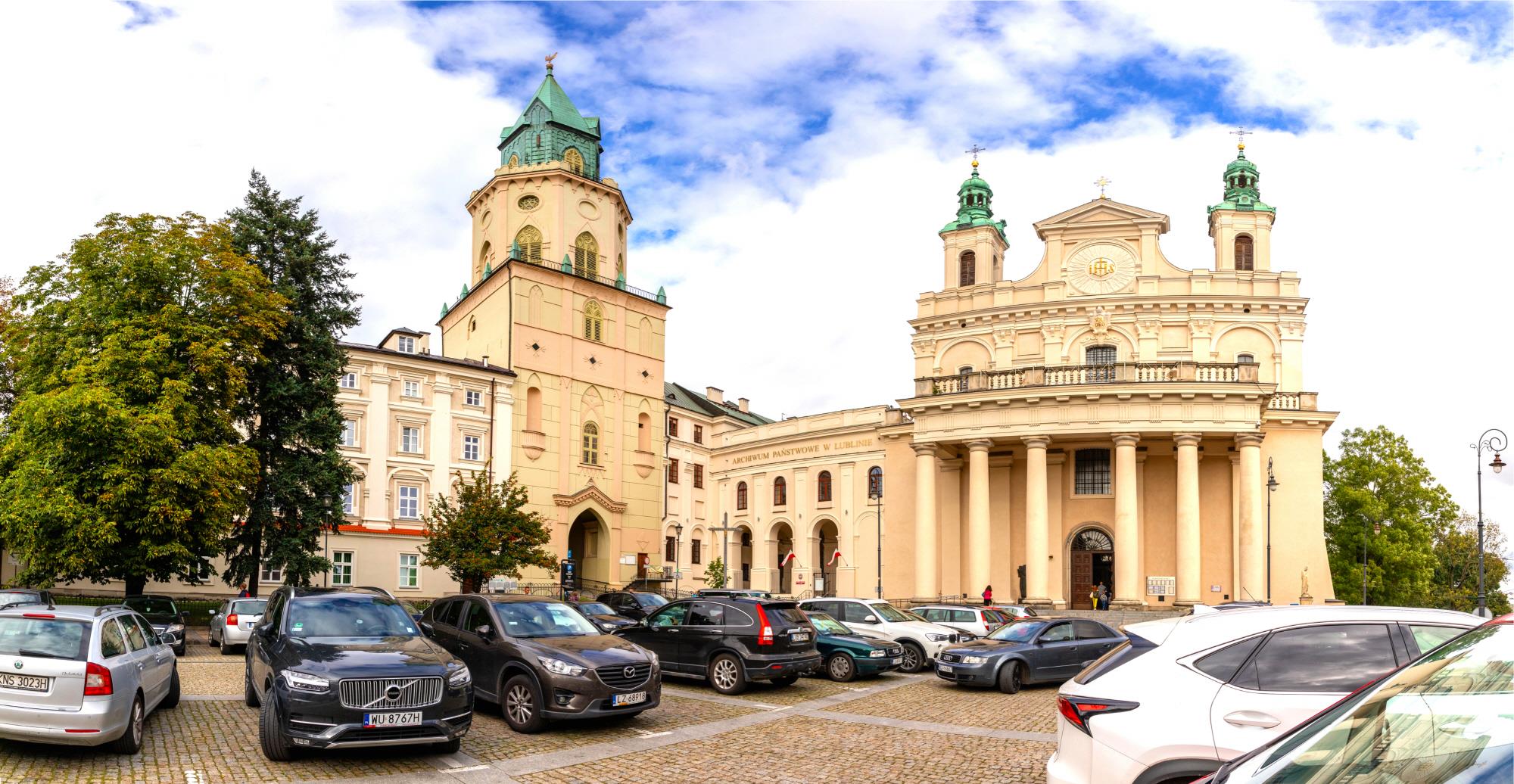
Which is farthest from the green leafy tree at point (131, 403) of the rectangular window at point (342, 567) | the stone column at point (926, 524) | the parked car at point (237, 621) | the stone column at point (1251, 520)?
the stone column at point (1251, 520)

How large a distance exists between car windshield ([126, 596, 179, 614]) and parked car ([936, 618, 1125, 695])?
809 inches

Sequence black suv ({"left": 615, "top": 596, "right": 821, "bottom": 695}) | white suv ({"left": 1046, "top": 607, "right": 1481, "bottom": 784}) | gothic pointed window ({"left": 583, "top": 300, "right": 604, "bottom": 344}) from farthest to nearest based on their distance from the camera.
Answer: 1. gothic pointed window ({"left": 583, "top": 300, "right": 604, "bottom": 344})
2. black suv ({"left": 615, "top": 596, "right": 821, "bottom": 695})
3. white suv ({"left": 1046, "top": 607, "right": 1481, "bottom": 784})

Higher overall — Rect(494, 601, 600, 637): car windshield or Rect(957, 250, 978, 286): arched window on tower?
Rect(957, 250, 978, 286): arched window on tower

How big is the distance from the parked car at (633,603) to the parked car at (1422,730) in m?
27.4

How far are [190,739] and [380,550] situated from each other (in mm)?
37669

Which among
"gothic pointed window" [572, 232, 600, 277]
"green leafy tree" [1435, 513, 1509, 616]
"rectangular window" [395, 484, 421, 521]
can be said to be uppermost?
"gothic pointed window" [572, 232, 600, 277]

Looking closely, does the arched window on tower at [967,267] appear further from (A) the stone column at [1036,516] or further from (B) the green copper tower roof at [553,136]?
(B) the green copper tower roof at [553,136]

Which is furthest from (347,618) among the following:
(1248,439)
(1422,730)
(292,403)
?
(1248,439)

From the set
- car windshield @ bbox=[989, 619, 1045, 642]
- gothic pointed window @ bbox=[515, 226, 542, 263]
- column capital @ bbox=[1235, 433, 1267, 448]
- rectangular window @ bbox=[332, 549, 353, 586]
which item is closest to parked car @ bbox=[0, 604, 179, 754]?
car windshield @ bbox=[989, 619, 1045, 642]

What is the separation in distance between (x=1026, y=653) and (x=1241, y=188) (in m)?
41.0

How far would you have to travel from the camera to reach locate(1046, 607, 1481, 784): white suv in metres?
6.01

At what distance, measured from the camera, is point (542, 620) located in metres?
14.2

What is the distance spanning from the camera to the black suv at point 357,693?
10117 millimetres

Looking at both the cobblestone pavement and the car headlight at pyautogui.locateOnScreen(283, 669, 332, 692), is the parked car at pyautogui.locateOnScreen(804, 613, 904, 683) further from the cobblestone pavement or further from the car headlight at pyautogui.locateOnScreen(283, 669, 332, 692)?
the car headlight at pyautogui.locateOnScreen(283, 669, 332, 692)
